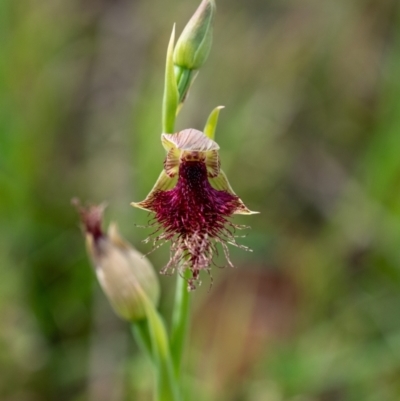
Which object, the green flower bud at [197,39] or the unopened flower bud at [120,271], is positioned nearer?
the green flower bud at [197,39]

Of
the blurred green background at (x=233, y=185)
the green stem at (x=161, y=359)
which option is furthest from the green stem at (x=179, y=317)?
the blurred green background at (x=233, y=185)

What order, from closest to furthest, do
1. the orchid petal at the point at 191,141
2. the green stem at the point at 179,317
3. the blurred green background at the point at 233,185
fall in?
the orchid petal at the point at 191,141 → the green stem at the point at 179,317 → the blurred green background at the point at 233,185

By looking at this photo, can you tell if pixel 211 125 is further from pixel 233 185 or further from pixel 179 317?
pixel 233 185

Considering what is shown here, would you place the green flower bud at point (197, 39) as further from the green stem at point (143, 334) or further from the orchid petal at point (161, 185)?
the green stem at point (143, 334)

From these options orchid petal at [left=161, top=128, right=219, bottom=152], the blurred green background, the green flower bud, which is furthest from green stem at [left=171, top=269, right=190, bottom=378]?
the blurred green background

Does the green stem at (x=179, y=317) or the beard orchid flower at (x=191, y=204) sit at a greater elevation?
the beard orchid flower at (x=191, y=204)

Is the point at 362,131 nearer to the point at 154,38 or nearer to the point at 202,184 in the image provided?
the point at 154,38

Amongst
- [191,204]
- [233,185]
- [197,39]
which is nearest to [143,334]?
[191,204]
